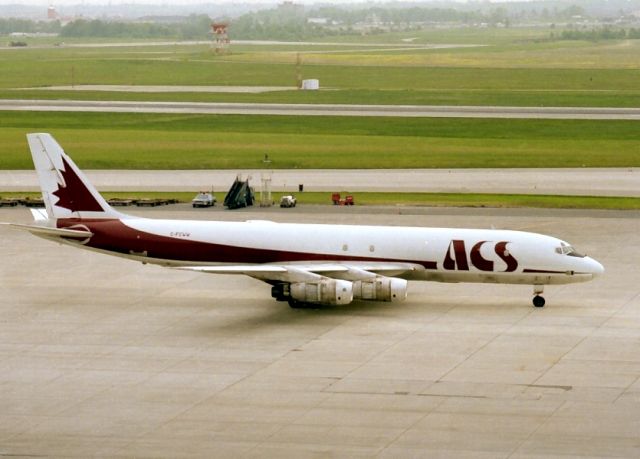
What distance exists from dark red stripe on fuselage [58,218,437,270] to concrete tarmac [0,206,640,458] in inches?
87.9

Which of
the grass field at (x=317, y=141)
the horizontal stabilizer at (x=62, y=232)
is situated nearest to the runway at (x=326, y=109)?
the grass field at (x=317, y=141)

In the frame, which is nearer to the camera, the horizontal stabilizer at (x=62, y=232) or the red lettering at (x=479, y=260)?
the red lettering at (x=479, y=260)

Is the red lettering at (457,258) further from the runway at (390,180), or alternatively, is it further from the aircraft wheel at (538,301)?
the runway at (390,180)

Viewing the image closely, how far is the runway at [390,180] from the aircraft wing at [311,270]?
4137cm

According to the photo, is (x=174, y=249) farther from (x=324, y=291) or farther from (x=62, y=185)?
(x=324, y=291)

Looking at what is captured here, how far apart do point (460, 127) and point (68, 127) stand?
4292cm

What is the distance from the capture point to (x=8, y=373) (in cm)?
5275

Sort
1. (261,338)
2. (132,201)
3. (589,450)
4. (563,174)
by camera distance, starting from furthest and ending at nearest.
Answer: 1. (563,174)
2. (132,201)
3. (261,338)
4. (589,450)

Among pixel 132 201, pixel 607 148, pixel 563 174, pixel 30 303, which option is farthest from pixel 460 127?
pixel 30 303

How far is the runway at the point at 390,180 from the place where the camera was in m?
107

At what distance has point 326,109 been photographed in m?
168

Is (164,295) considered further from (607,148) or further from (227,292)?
(607,148)

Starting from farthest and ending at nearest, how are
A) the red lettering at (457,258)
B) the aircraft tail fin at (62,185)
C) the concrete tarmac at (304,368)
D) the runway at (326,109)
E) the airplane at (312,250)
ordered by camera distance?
the runway at (326,109), the aircraft tail fin at (62,185), the red lettering at (457,258), the airplane at (312,250), the concrete tarmac at (304,368)

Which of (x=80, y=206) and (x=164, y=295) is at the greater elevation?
(x=80, y=206)
